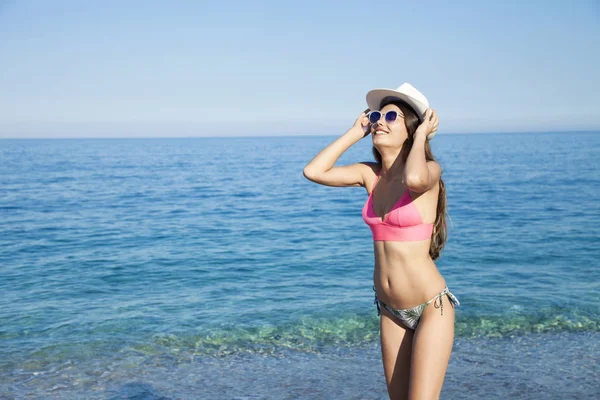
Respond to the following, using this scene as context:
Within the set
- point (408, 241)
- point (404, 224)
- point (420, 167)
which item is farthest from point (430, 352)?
point (420, 167)

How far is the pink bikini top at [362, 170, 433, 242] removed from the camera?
3863 mm

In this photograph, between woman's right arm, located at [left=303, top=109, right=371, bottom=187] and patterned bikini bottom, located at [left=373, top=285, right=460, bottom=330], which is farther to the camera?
woman's right arm, located at [left=303, top=109, right=371, bottom=187]

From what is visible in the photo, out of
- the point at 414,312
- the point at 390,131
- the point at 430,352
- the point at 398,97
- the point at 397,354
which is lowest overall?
the point at 397,354

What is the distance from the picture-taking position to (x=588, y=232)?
710 inches

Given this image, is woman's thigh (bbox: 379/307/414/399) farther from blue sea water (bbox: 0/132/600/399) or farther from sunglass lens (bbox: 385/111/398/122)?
blue sea water (bbox: 0/132/600/399)

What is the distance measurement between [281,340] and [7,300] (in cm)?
581

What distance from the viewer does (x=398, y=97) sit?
409 centimetres

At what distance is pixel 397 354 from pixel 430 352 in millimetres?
341

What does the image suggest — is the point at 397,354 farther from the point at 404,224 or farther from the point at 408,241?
the point at 404,224

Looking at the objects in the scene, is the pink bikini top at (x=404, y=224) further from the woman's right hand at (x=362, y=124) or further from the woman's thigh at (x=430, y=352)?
the woman's right hand at (x=362, y=124)

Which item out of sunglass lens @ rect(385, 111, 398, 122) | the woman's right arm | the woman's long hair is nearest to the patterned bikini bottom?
the woman's long hair

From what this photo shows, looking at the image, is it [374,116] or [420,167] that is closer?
[420,167]

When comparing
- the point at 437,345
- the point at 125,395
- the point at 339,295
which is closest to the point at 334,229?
the point at 339,295

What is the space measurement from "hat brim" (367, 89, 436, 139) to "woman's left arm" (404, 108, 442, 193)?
58mm
